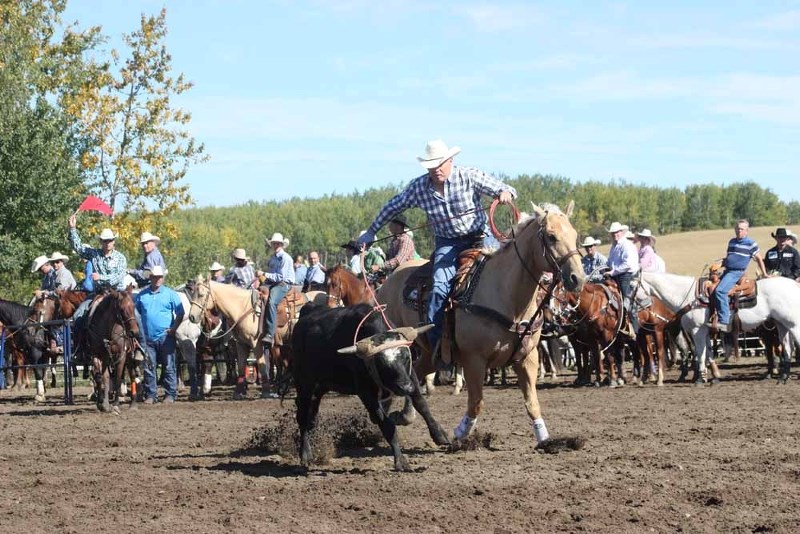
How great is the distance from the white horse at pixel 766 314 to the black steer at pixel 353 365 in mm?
9121

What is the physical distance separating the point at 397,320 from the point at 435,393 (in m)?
6.90

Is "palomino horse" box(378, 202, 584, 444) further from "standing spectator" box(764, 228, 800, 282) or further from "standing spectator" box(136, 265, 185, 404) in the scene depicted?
"standing spectator" box(764, 228, 800, 282)

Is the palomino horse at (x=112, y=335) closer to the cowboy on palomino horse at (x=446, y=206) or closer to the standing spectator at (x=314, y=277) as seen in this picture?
the standing spectator at (x=314, y=277)

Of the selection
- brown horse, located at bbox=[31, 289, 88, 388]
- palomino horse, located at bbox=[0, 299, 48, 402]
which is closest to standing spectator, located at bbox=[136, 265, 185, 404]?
brown horse, located at bbox=[31, 289, 88, 388]

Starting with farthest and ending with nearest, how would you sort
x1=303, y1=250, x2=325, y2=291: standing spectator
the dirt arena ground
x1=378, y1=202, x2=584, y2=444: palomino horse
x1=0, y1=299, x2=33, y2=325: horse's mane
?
x1=303, y1=250, x2=325, y2=291: standing spectator → x1=0, y1=299, x2=33, y2=325: horse's mane → x1=378, y1=202, x2=584, y2=444: palomino horse → the dirt arena ground

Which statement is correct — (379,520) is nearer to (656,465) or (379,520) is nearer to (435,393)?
(656,465)

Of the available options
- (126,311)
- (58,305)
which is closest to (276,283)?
(126,311)

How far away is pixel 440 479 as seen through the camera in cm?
896

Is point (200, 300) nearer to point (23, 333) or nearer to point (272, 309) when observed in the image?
point (272, 309)

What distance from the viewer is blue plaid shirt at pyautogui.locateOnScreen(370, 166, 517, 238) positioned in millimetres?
10523

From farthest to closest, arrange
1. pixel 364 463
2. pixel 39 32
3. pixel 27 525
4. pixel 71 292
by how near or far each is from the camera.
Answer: pixel 39 32 → pixel 71 292 → pixel 364 463 → pixel 27 525

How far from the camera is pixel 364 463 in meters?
10.2

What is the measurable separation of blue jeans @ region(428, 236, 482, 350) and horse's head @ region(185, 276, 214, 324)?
8720mm

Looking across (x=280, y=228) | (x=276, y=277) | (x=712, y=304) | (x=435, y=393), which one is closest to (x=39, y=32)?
(x=276, y=277)
